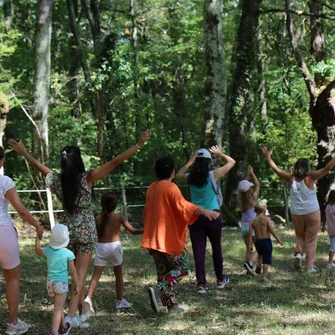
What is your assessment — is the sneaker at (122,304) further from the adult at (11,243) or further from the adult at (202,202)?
the adult at (11,243)

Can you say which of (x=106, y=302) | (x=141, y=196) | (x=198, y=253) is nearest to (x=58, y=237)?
(x=106, y=302)

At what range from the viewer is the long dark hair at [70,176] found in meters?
5.89

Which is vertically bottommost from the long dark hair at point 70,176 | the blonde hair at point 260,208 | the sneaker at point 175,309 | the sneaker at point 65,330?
the sneaker at point 175,309

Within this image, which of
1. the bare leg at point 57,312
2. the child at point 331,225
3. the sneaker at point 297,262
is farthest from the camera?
the child at point 331,225

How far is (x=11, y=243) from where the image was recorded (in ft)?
18.8

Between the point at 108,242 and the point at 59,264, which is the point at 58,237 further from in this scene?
the point at 108,242

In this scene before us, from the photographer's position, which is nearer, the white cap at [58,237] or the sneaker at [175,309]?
the white cap at [58,237]

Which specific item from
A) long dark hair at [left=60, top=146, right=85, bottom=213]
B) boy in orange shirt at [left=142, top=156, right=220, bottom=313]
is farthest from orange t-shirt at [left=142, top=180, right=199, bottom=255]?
long dark hair at [left=60, top=146, right=85, bottom=213]

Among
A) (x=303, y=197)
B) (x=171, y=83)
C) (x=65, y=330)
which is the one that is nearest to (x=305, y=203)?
(x=303, y=197)

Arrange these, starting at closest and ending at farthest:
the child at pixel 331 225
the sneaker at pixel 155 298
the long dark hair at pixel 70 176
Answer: the long dark hair at pixel 70 176 < the sneaker at pixel 155 298 < the child at pixel 331 225

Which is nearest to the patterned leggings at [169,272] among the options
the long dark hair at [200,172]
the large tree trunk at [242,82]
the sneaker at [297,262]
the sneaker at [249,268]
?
the long dark hair at [200,172]

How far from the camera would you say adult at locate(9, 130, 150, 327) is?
5.91 meters

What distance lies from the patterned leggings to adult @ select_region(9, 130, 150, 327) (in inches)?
40.1

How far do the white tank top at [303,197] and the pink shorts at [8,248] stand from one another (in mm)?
4871
